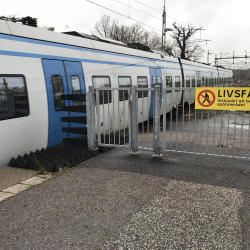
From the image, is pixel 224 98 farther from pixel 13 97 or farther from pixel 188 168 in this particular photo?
pixel 13 97

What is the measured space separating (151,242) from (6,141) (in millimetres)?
3635

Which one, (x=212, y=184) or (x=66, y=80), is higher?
(x=66, y=80)

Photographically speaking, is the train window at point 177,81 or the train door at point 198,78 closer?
the train window at point 177,81

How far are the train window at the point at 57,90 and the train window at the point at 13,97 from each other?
2.81ft

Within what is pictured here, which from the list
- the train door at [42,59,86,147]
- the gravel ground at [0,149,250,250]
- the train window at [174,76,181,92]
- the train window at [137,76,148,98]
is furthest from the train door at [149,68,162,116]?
the gravel ground at [0,149,250,250]

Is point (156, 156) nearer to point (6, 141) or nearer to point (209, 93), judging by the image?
point (209, 93)

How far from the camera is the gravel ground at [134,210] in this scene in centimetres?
330

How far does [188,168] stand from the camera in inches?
230

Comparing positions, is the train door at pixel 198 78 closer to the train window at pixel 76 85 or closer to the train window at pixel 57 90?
the train window at pixel 76 85

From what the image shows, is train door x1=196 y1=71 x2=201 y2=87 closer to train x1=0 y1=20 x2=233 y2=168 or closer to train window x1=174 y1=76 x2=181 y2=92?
train window x1=174 y1=76 x2=181 y2=92

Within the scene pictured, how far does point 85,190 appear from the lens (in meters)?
4.74

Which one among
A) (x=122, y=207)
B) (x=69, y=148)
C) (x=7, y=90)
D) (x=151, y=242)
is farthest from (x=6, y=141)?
(x=151, y=242)

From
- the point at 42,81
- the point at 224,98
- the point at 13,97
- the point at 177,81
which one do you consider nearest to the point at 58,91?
the point at 42,81

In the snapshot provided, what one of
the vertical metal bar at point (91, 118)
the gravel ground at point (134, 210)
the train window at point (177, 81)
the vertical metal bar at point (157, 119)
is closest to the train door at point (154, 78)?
the train window at point (177, 81)
